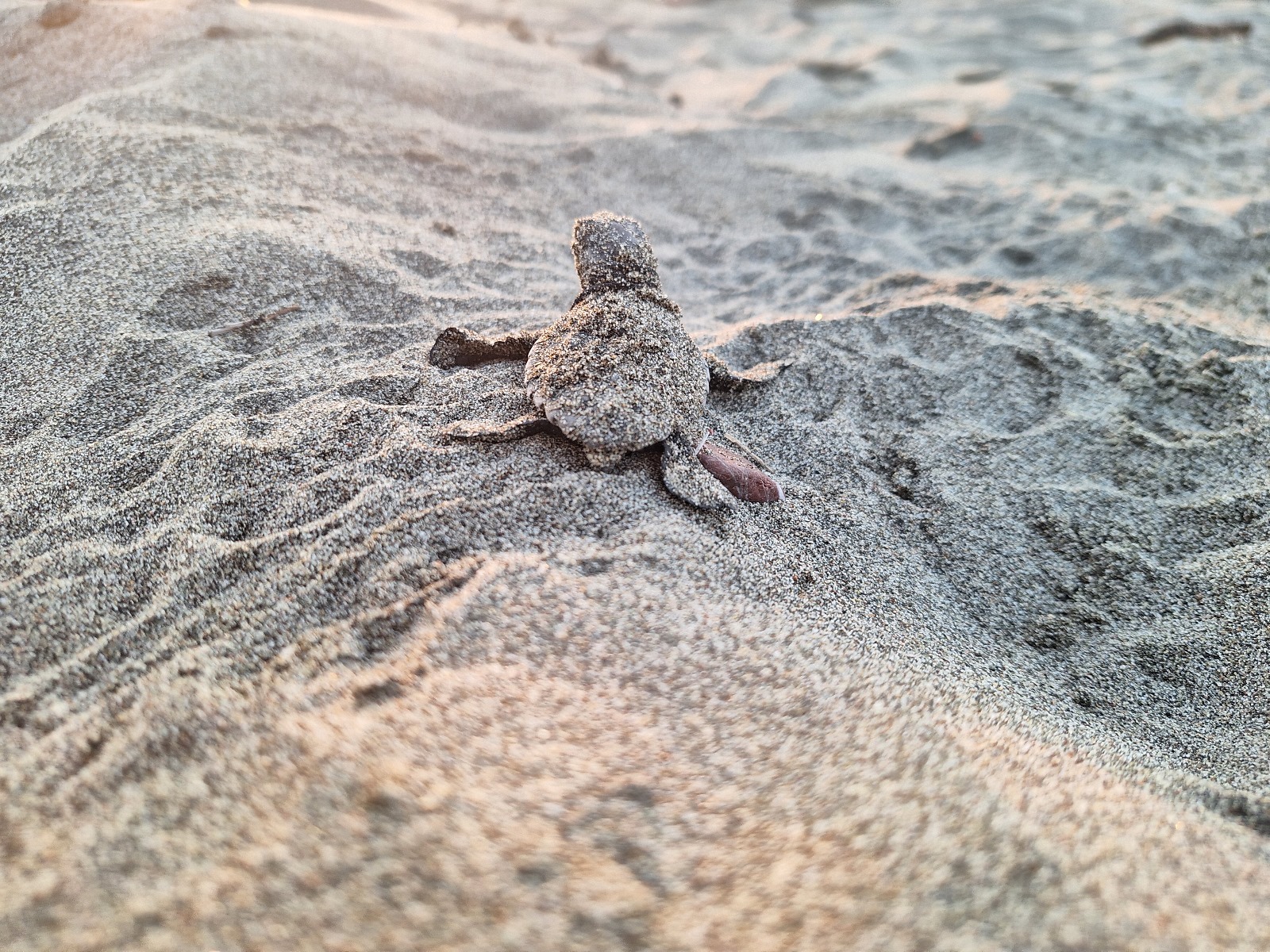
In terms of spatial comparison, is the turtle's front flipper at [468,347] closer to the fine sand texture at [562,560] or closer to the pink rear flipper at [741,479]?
the fine sand texture at [562,560]

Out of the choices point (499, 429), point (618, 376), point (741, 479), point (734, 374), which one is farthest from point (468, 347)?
point (741, 479)

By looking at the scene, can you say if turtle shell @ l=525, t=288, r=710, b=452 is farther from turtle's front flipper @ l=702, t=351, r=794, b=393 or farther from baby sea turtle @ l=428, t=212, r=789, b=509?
turtle's front flipper @ l=702, t=351, r=794, b=393

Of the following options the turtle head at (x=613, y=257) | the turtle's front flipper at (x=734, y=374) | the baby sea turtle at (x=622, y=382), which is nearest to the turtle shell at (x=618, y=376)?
the baby sea turtle at (x=622, y=382)

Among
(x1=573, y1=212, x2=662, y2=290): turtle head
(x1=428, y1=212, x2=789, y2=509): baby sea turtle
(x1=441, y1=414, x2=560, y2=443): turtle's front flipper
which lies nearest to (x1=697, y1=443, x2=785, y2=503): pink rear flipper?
(x1=428, y1=212, x2=789, y2=509): baby sea turtle

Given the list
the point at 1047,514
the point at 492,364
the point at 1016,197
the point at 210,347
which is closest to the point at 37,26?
the point at 210,347

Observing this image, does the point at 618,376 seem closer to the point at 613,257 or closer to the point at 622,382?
the point at 622,382
